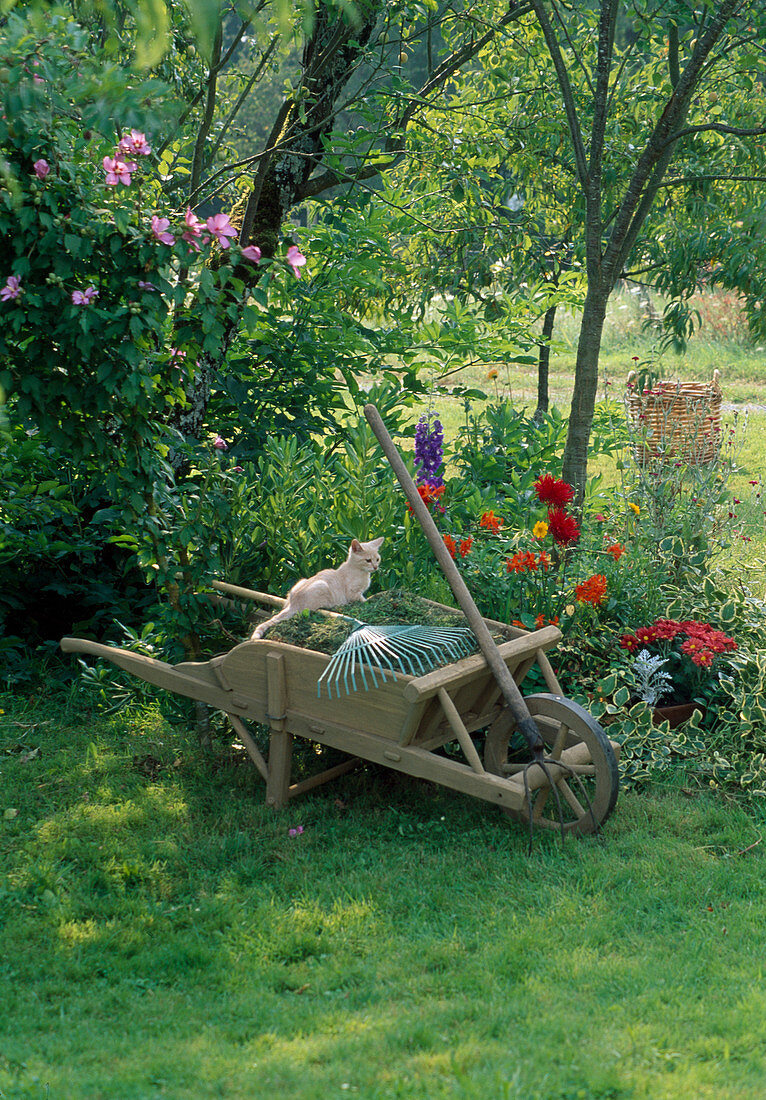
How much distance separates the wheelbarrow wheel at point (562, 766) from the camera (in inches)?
131

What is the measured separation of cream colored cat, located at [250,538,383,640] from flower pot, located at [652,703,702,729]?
4.73ft

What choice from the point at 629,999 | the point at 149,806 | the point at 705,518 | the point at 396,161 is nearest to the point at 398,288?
the point at 396,161

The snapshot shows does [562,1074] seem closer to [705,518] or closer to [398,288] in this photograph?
[705,518]

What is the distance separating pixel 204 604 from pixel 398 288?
402cm

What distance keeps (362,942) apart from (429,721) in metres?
0.82

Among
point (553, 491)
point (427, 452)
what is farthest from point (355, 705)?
point (427, 452)

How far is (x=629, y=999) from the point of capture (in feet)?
8.59

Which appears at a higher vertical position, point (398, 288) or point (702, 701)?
point (398, 288)

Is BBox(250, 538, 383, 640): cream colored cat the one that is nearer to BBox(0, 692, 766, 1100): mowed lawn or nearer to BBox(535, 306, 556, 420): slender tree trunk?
BBox(0, 692, 766, 1100): mowed lawn

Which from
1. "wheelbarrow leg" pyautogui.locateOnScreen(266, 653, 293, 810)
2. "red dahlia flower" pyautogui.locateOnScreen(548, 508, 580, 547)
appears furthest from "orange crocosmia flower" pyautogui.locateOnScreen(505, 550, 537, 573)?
"wheelbarrow leg" pyautogui.locateOnScreen(266, 653, 293, 810)

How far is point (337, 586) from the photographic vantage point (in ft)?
13.0

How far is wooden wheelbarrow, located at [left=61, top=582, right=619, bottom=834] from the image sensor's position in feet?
10.9

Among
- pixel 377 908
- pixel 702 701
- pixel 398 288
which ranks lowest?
pixel 377 908

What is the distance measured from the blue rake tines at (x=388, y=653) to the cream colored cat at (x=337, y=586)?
1.15ft
